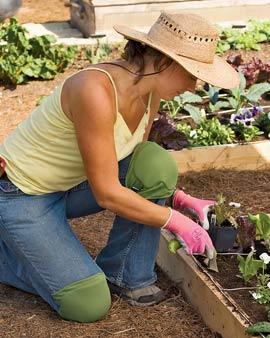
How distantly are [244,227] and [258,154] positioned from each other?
1.40 metres

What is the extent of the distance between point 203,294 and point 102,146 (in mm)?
741

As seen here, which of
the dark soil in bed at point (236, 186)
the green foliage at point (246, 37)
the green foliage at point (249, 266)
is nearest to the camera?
the green foliage at point (249, 266)

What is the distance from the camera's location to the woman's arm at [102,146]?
3.04 m

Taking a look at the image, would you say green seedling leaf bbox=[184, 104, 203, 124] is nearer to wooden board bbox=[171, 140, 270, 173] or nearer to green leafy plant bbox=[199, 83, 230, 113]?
green leafy plant bbox=[199, 83, 230, 113]

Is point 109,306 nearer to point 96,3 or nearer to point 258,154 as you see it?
point 258,154

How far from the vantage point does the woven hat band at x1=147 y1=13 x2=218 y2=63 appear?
3.06 meters

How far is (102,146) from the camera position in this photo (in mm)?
3062

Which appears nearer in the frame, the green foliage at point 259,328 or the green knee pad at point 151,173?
the green foliage at point 259,328

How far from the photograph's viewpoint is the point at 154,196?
3.39 m

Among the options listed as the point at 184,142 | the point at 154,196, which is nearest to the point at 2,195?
the point at 154,196

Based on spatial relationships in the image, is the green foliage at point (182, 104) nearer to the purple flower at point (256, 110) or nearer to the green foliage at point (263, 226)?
the purple flower at point (256, 110)

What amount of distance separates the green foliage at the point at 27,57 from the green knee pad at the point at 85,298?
3.28 metres

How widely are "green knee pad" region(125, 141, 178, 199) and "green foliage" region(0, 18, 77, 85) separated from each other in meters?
3.13

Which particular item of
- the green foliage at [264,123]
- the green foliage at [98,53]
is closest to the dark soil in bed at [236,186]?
the green foliage at [264,123]
